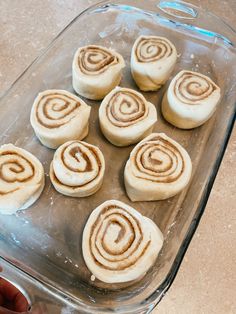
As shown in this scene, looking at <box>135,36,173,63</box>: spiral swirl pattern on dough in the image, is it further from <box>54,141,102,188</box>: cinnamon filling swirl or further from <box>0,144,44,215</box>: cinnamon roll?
<box>0,144,44,215</box>: cinnamon roll

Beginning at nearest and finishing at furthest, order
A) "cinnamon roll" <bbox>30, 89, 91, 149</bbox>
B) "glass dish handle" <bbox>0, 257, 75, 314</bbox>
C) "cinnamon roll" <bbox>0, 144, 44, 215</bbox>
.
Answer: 1. "glass dish handle" <bbox>0, 257, 75, 314</bbox>
2. "cinnamon roll" <bbox>0, 144, 44, 215</bbox>
3. "cinnamon roll" <bbox>30, 89, 91, 149</bbox>

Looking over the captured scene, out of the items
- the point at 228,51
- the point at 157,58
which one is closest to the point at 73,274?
the point at 157,58

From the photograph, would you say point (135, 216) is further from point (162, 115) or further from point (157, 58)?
point (157, 58)

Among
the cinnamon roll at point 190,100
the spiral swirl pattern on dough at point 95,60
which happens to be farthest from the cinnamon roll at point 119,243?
the spiral swirl pattern on dough at point 95,60

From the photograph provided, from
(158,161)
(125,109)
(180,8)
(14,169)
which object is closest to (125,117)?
(125,109)

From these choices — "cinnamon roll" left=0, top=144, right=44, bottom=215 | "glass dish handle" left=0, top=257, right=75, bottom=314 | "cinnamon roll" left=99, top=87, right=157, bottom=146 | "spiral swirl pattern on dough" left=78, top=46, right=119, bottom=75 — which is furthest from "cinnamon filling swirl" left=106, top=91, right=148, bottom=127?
"glass dish handle" left=0, top=257, right=75, bottom=314

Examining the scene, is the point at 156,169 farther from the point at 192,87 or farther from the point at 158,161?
the point at 192,87
